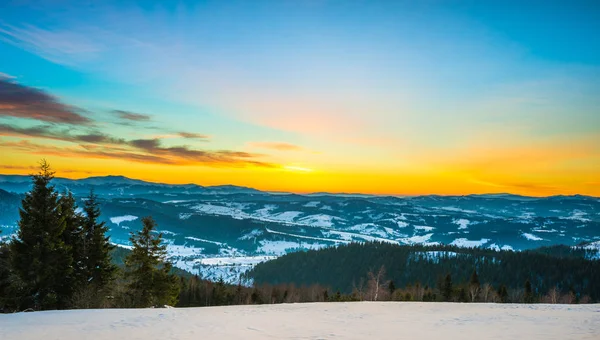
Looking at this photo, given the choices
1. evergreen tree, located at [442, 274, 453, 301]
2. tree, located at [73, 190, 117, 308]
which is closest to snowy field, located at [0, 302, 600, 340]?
tree, located at [73, 190, 117, 308]

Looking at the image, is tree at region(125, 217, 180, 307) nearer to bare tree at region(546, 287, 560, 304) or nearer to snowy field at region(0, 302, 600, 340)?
snowy field at region(0, 302, 600, 340)

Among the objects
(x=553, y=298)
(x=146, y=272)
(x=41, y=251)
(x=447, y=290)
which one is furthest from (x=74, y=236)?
(x=553, y=298)

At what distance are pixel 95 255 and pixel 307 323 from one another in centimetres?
2473

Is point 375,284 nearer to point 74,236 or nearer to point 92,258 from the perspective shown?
point 92,258

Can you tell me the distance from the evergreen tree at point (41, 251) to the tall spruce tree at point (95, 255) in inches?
148

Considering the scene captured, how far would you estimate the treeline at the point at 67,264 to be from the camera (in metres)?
27.7

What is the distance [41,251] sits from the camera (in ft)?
92.5

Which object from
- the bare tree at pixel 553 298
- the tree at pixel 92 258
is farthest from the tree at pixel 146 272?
the bare tree at pixel 553 298

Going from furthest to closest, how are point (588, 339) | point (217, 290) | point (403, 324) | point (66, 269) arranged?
point (217, 290), point (66, 269), point (403, 324), point (588, 339)

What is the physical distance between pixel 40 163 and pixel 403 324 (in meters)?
29.2

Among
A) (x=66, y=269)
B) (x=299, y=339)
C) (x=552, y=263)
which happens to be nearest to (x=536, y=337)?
(x=299, y=339)

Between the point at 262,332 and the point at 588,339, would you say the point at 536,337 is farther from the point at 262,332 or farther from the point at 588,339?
the point at 262,332

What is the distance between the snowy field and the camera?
15.6 metres

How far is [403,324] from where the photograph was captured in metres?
18.3
